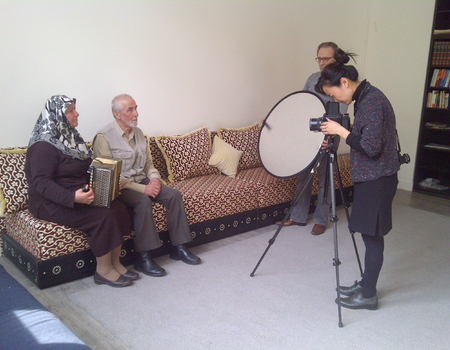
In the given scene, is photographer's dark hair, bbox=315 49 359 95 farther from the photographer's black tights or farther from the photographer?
the photographer's black tights

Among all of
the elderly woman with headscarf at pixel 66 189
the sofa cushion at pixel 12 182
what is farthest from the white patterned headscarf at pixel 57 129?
the sofa cushion at pixel 12 182

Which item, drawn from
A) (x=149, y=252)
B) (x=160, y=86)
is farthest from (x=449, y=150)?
(x=149, y=252)

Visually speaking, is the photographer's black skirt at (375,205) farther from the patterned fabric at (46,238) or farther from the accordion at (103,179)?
the patterned fabric at (46,238)

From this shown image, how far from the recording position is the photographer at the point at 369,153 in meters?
1.95

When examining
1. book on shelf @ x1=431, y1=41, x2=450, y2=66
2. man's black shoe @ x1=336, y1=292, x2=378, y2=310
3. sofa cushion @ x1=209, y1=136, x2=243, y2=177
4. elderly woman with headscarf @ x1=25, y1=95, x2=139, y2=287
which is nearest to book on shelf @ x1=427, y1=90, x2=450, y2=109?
book on shelf @ x1=431, y1=41, x2=450, y2=66

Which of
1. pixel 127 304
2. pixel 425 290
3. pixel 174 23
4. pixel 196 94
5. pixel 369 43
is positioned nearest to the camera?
pixel 127 304

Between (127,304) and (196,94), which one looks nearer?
(127,304)

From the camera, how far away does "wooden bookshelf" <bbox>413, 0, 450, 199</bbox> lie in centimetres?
457

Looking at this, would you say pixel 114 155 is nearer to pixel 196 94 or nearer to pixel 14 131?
pixel 14 131

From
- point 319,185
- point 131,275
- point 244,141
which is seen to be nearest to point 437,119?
point 319,185

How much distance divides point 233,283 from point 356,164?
1078 mm

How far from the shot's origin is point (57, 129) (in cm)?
239

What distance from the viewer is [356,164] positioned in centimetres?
206

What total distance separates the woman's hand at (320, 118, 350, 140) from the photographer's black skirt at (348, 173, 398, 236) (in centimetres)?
28
